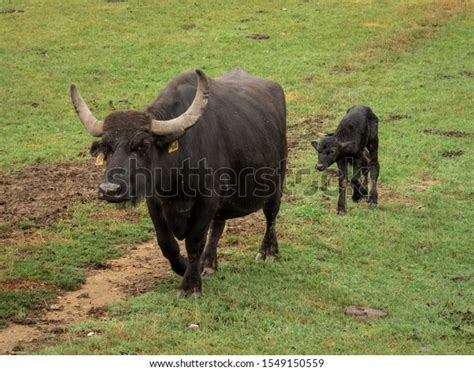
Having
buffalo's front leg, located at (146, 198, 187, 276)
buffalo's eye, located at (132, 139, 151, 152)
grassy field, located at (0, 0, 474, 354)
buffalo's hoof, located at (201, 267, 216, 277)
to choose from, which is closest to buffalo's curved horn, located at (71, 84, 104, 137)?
buffalo's eye, located at (132, 139, 151, 152)

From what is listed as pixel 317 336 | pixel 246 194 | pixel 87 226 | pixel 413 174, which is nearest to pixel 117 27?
pixel 413 174

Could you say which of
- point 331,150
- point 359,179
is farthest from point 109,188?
point 359,179

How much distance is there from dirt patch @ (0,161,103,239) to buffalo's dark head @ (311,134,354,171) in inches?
154

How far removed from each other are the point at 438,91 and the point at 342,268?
13623mm

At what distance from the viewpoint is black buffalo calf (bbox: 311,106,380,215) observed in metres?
14.8

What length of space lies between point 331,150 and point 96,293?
5668 mm

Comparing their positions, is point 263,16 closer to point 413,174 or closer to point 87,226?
point 413,174

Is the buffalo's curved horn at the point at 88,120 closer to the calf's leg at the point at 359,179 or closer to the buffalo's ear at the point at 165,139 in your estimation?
A: the buffalo's ear at the point at 165,139

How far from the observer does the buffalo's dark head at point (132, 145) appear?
9094mm

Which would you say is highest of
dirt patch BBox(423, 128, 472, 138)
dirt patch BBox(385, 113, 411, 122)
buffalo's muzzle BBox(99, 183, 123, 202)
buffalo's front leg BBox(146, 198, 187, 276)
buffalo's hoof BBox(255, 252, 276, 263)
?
buffalo's muzzle BBox(99, 183, 123, 202)

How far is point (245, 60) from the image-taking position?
88.0 feet

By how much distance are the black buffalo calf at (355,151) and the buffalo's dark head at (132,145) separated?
553 cm

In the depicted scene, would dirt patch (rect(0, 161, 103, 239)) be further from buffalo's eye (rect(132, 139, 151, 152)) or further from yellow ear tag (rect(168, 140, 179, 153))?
buffalo's eye (rect(132, 139, 151, 152))

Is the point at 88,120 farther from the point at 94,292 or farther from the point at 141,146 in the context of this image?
the point at 94,292
